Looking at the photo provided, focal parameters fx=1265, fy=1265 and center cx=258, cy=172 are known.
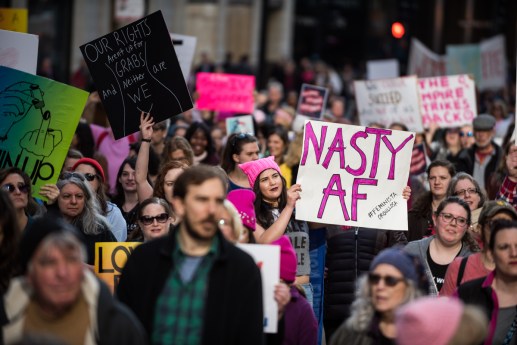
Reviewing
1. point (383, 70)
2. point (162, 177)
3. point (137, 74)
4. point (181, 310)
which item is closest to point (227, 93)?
point (383, 70)

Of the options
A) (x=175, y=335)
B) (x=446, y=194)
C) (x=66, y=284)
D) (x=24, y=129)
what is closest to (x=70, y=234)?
(x=66, y=284)

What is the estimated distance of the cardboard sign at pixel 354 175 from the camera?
27.8ft

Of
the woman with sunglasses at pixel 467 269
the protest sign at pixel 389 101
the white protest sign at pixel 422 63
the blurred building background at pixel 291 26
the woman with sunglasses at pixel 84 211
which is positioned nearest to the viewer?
the woman with sunglasses at pixel 467 269

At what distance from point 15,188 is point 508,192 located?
4165 mm

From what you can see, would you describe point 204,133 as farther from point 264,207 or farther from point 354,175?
point 264,207

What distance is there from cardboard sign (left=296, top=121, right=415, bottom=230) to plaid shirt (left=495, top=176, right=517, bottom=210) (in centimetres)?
146

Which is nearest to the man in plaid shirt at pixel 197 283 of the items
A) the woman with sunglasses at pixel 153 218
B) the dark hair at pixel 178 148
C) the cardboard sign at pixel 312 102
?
the woman with sunglasses at pixel 153 218

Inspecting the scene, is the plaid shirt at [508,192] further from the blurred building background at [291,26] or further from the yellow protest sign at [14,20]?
the blurred building background at [291,26]

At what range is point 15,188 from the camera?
747 cm

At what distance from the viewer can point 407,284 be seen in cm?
555

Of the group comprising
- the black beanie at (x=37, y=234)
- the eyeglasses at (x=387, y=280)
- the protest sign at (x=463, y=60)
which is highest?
the protest sign at (x=463, y=60)

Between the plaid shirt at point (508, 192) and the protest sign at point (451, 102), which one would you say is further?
the protest sign at point (451, 102)

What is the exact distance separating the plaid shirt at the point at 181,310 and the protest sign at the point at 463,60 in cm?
1732

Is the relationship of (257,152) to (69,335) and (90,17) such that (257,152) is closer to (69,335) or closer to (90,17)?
(69,335)
